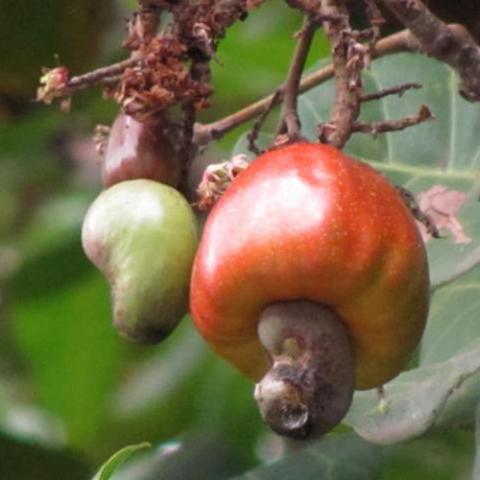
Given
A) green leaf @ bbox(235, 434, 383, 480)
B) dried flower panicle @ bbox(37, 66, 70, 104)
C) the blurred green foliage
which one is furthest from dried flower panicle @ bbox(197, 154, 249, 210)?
the blurred green foliage

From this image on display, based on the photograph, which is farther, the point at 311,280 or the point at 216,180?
the point at 216,180

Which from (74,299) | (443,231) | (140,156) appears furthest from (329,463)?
(74,299)

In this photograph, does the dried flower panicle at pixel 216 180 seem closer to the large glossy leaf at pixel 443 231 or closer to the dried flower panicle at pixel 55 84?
the dried flower panicle at pixel 55 84

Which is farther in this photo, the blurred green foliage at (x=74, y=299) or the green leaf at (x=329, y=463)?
the blurred green foliage at (x=74, y=299)

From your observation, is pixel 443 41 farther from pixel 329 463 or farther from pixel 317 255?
pixel 329 463

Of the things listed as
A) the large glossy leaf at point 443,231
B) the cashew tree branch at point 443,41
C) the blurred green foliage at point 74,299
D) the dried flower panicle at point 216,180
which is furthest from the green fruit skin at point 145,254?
the blurred green foliage at point 74,299

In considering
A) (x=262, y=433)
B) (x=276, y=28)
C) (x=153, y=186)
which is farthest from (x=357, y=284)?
(x=276, y=28)

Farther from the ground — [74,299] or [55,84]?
[55,84]

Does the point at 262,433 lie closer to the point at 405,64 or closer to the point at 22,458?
the point at 22,458
